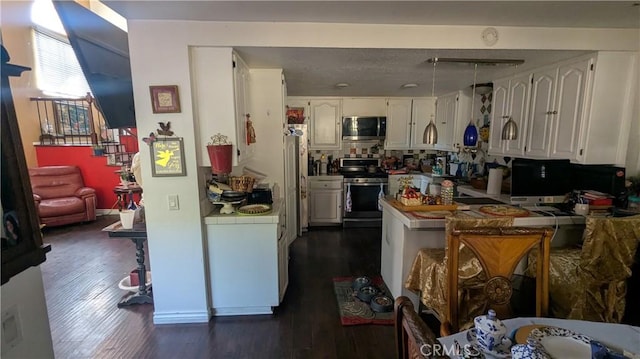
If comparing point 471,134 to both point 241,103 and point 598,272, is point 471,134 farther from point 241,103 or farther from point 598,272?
point 241,103

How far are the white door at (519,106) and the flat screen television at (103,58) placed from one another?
3.77 m

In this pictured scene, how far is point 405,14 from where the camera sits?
2002 mm

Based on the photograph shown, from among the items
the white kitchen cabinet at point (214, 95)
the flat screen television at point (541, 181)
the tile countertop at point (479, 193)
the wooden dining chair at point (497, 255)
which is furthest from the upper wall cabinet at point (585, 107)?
the white kitchen cabinet at point (214, 95)

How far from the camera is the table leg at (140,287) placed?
266 centimetres

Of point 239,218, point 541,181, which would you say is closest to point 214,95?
point 239,218

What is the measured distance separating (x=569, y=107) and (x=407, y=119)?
245cm

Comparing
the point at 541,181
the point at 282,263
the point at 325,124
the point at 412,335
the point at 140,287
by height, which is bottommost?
the point at 140,287

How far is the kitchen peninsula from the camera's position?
218 cm

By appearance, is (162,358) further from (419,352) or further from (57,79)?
(57,79)

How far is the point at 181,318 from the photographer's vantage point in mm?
2402

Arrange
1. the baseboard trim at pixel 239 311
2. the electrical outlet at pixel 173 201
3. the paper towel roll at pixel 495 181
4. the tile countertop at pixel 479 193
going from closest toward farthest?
the electrical outlet at pixel 173 201
the baseboard trim at pixel 239 311
the tile countertop at pixel 479 193
the paper towel roll at pixel 495 181

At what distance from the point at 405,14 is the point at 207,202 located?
2062 mm

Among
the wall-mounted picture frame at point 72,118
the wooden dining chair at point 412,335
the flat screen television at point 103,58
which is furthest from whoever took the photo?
the wall-mounted picture frame at point 72,118

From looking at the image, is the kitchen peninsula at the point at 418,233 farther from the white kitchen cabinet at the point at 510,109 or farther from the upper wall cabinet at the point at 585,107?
the white kitchen cabinet at the point at 510,109
